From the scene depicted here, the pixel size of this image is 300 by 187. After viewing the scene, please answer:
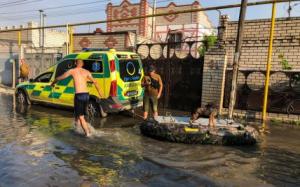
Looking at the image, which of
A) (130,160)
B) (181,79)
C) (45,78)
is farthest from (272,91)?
(45,78)

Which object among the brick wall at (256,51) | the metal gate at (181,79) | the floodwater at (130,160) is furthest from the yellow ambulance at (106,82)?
the brick wall at (256,51)

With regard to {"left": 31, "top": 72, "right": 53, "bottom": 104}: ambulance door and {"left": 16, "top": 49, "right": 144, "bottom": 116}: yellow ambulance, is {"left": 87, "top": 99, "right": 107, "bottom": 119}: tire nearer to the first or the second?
{"left": 16, "top": 49, "right": 144, "bottom": 116}: yellow ambulance

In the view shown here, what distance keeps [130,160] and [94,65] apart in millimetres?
4557

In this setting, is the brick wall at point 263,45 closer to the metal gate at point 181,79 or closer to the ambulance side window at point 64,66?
the metal gate at point 181,79

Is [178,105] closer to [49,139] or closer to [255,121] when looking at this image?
[255,121]

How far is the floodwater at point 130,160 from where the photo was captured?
475 cm

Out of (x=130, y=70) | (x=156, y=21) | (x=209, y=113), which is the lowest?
(x=209, y=113)

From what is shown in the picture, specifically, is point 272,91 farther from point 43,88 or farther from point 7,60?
point 7,60

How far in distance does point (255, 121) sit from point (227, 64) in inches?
87.8

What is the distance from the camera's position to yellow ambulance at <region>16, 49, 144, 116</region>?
9234mm

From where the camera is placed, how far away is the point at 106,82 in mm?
9219

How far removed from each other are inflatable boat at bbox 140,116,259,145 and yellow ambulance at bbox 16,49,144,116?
236cm

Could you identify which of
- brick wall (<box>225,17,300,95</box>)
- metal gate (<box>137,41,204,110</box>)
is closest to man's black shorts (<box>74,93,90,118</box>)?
metal gate (<box>137,41,204,110</box>)

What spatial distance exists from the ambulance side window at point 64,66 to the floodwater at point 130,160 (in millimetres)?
2585
